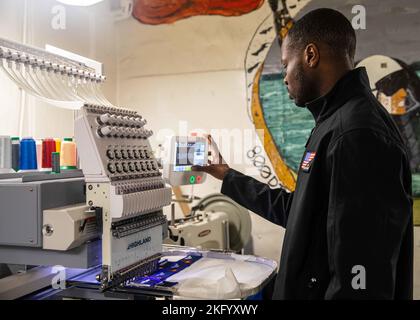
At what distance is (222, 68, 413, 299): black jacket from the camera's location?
1.09m

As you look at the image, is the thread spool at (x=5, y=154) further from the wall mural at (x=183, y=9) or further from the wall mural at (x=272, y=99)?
the wall mural at (x=183, y=9)

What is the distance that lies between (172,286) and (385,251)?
0.90 m

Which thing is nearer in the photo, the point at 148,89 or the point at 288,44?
the point at 288,44

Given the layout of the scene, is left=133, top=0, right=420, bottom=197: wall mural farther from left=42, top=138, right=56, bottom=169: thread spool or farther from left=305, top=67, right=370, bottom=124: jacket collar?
left=305, top=67, right=370, bottom=124: jacket collar

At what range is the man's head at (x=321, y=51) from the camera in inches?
52.6

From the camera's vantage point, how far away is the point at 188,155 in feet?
7.30

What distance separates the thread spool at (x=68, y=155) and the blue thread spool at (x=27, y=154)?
153mm

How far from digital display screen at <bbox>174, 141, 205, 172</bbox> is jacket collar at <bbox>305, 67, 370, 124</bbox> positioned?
0.96 meters

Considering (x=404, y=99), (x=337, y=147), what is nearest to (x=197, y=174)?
(x=337, y=147)

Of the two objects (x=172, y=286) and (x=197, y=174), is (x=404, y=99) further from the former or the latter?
(x=172, y=286)

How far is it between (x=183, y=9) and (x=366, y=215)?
12.3ft

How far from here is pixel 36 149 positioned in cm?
198

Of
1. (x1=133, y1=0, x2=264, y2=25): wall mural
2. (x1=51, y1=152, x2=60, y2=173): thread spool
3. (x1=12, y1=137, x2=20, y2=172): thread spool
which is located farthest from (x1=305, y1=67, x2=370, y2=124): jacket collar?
(x1=133, y1=0, x2=264, y2=25): wall mural

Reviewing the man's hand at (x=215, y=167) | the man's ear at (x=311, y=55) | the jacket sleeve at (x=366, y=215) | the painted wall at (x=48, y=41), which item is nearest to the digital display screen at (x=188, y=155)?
the man's hand at (x=215, y=167)
